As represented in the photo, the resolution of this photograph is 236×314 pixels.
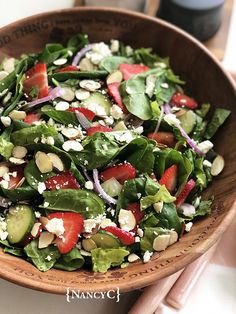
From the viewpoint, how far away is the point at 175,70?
1.50 m

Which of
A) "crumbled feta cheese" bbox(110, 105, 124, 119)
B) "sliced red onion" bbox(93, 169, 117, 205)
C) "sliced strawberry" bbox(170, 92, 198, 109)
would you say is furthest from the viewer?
"sliced strawberry" bbox(170, 92, 198, 109)

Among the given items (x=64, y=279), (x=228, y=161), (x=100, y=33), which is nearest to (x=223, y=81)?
(x=228, y=161)

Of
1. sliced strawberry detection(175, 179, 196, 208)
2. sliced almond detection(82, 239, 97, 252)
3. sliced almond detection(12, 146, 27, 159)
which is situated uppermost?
sliced almond detection(12, 146, 27, 159)

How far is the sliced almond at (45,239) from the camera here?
3.78 feet

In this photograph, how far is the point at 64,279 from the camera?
3.67 ft

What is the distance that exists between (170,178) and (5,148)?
38 centimetres

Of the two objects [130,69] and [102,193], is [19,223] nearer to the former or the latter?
[102,193]

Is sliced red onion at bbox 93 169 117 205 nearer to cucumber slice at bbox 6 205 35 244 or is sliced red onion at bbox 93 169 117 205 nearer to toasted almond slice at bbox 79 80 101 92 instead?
cucumber slice at bbox 6 205 35 244

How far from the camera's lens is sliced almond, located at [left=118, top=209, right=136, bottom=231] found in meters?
1.17

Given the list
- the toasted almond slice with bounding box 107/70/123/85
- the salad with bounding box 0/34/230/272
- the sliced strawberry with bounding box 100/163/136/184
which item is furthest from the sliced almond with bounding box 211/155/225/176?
the toasted almond slice with bounding box 107/70/123/85

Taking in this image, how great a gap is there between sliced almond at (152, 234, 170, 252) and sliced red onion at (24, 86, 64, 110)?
1.38ft

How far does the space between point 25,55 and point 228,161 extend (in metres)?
0.61

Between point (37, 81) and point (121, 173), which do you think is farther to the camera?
point (37, 81)

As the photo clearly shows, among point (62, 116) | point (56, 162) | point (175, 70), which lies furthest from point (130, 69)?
point (56, 162)
